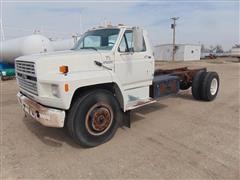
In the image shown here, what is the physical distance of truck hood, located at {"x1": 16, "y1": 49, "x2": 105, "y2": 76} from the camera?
3541 millimetres

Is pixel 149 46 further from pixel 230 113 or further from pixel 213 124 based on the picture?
pixel 230 113

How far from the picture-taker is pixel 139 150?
381 centimetres

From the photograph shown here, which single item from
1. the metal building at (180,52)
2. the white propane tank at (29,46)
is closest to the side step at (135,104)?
the white propane tank at (29,46)

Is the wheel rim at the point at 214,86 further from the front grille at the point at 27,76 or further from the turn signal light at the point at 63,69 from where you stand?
the front grille at the point at 27,76

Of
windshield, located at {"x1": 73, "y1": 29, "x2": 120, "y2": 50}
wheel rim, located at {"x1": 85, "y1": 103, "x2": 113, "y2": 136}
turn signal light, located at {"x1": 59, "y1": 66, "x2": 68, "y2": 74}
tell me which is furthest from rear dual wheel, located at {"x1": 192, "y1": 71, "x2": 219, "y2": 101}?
turn signal light, located at {"x1": 59, "y1": 66, "x2": 68, "y2": 74}

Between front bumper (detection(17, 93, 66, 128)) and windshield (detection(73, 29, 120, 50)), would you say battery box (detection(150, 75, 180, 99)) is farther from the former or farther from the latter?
front bumper (detection(17, 93, 66, 128))

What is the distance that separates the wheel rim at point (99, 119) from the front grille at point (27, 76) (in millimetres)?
1069

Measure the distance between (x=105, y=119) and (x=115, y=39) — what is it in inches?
67.5

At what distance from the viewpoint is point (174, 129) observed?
4754 mm

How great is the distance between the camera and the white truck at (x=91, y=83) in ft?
11.6

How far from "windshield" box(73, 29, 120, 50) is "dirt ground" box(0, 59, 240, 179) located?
6.42 ft

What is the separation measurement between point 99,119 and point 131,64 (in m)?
1.47

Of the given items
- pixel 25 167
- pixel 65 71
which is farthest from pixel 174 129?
pixel 25 167

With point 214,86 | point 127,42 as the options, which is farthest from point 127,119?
point 214,86
